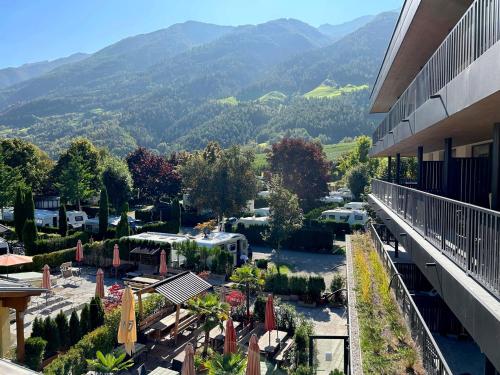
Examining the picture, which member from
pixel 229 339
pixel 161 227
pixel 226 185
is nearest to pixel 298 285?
pixel 229 339

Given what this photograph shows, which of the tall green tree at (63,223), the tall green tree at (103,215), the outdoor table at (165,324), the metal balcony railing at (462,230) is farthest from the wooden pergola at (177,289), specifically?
the tall green tree at (63,223)

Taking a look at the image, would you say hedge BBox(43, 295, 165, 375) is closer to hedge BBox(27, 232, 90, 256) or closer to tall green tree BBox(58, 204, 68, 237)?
hedge BBox(27, 232, 90, 256)

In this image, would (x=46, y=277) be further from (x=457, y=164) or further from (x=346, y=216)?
(x=346, y=216)

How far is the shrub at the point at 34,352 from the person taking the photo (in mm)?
11201

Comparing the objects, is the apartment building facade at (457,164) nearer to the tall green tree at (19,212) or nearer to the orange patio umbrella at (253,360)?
the orange patio umbrella at (253,360)

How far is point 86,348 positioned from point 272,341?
5461mm

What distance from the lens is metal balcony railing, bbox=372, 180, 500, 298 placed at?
4488 millimetres

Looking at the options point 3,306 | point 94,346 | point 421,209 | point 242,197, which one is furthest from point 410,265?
point 242,197

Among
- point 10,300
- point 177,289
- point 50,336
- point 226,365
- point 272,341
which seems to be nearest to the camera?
point 226,365

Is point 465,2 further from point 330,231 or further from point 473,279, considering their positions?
point 330,231

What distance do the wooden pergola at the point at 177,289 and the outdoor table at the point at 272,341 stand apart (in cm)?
265

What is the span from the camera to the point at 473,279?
16.6 feet

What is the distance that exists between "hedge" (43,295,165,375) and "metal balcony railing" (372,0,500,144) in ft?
32.9

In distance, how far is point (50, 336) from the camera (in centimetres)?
1228
